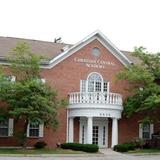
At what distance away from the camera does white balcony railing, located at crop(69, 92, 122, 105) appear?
128 feet

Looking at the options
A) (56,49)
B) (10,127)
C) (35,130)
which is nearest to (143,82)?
(56,49)

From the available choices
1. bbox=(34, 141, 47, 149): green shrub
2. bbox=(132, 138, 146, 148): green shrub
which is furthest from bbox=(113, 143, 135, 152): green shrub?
bbox=(34, 141, 47, 149): green shrub

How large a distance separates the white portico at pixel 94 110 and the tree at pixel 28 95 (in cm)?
280

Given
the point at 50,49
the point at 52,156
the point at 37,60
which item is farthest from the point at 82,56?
the point at 52,156

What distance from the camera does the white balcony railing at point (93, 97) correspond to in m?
39.0

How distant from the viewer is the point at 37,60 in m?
35.8

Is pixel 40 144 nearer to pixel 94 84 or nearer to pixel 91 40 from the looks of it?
pixel 94 84

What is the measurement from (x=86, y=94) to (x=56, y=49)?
24.4 feet

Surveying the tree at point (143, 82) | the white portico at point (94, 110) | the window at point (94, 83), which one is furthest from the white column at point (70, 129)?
the tree at point (143, 82)

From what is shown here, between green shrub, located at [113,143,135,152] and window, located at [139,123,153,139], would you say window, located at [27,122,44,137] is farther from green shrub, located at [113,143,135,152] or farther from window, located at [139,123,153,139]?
window, located at [139,123,153,139]

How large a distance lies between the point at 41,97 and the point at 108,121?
999cm

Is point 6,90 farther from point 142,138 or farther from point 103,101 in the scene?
point 142,138

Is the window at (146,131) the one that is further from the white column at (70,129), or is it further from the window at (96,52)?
the window at (96,52)

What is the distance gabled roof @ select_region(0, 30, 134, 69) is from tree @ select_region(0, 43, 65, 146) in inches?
110
